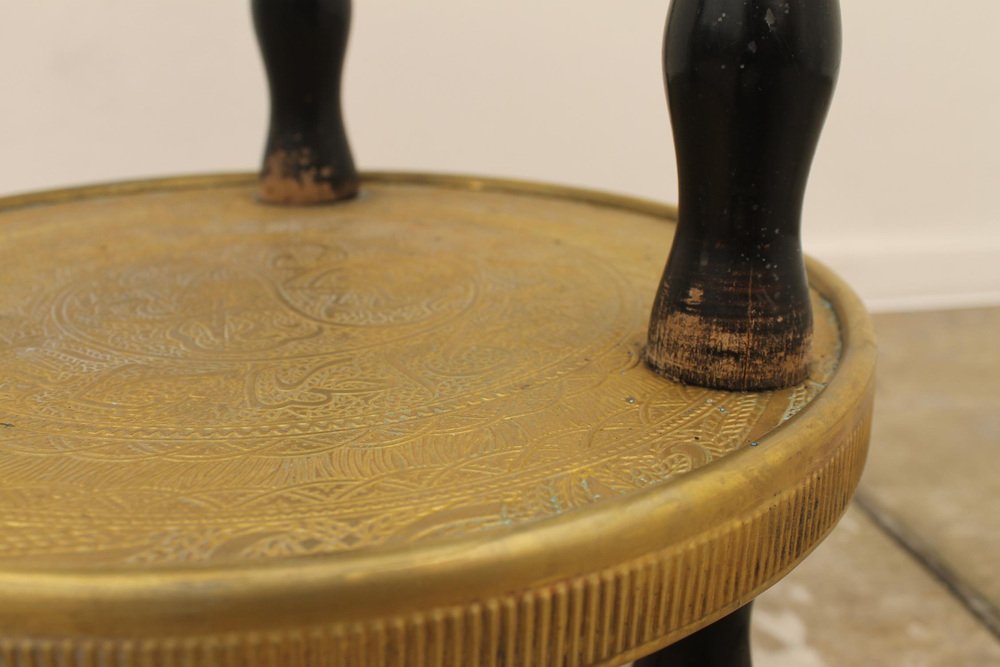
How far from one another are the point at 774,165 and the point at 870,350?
0.17 m

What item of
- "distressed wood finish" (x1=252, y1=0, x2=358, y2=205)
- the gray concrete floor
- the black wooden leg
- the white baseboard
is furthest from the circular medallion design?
the white baseboard

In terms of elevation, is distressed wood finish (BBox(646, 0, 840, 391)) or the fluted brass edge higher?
distressed wood finish (BBox(646, 0, 840, 391))

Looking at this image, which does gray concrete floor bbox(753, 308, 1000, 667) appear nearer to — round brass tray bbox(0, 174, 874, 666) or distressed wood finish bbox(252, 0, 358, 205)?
round brass tray bbox(0, 174, 874, 666)

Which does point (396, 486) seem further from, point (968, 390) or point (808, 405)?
point (968, 390)

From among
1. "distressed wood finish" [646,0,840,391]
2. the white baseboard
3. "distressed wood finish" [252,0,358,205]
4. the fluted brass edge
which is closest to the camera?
the fluted brass edge

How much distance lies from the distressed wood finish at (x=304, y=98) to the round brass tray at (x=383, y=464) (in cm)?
25

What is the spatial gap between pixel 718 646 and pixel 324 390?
0.43 metres

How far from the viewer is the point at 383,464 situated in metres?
0.52

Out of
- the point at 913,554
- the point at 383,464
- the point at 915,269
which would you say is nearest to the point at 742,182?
the point at 383,464

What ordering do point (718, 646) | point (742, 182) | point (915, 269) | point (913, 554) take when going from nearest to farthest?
point (742, 182) < point (718, 646) < point (913, 554) < point (915, 269)

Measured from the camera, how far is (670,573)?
1.53 feet

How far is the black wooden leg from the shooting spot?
808 millimetres

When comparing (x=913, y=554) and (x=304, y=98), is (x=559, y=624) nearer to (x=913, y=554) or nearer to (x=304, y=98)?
(x=304, y=98)

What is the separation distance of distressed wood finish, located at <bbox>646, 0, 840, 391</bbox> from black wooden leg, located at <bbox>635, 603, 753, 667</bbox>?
29 cm
